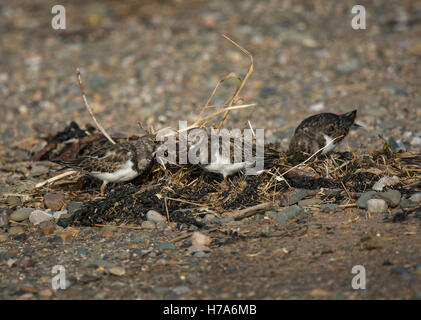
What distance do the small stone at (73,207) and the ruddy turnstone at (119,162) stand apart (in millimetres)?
279

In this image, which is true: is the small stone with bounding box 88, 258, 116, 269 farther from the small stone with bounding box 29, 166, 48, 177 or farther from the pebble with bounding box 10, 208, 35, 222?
the small stone with bounding box 29, 166, 48, 177

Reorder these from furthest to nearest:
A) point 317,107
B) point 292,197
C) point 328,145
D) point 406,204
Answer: point 317,107 → point 328,145 → point 292,197 → point 406,204

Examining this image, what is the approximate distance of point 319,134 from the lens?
19.8 ft

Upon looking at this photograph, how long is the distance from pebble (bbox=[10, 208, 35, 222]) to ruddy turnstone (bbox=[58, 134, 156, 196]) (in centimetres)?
63

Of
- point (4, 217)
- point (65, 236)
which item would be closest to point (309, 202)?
point (65, 236)

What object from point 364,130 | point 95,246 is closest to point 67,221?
point 95,246

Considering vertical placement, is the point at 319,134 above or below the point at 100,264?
above

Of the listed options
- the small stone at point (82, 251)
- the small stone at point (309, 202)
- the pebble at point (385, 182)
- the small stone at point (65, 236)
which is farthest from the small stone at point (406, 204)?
the small stone at point (65, 236)

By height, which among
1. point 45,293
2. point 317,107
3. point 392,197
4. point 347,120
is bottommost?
point 45,293

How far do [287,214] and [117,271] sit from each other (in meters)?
1.52

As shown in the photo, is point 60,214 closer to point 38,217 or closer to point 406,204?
point 38,217

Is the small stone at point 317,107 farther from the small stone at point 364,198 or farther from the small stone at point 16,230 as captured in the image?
the small stone at point 16,230

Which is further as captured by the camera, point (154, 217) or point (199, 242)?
point (154, 217)
